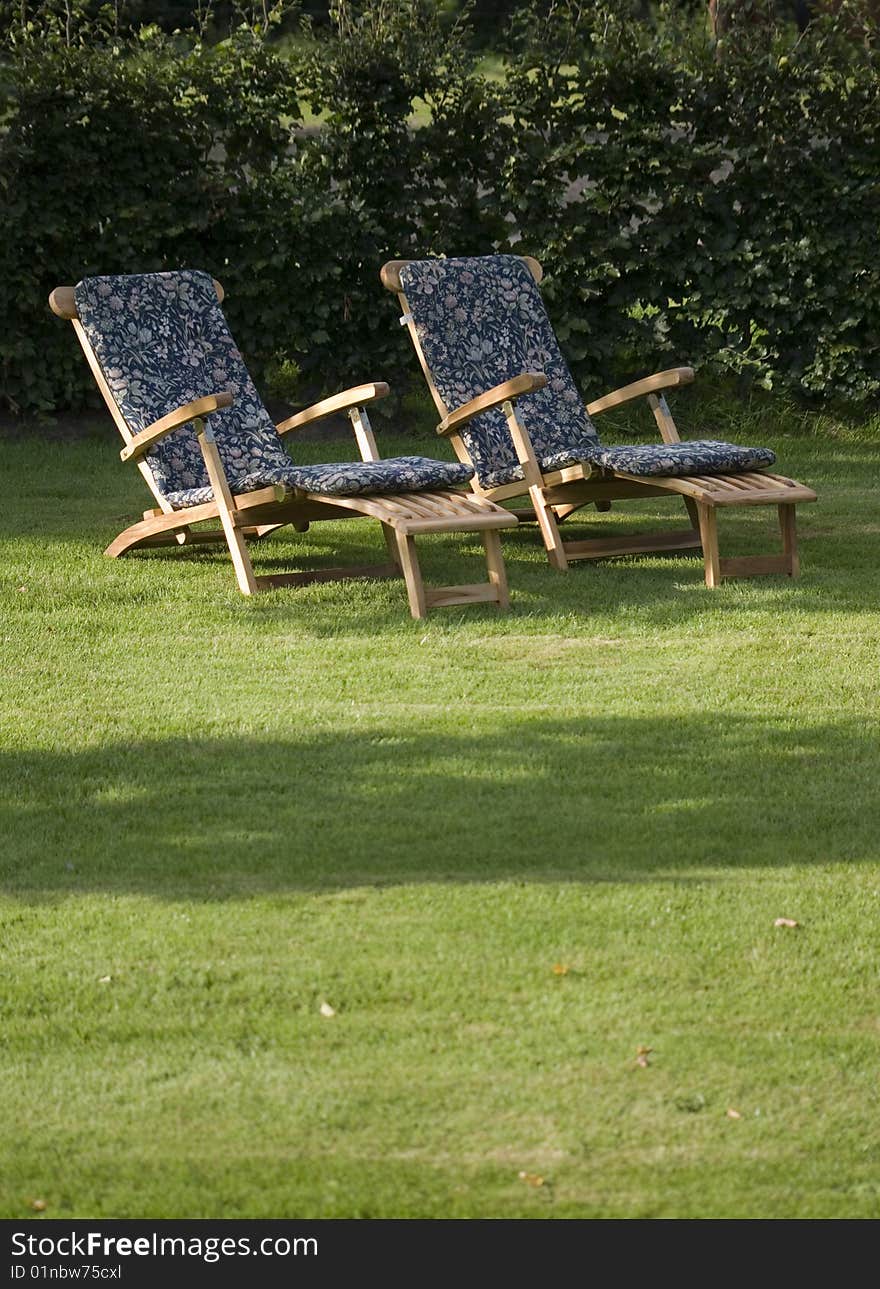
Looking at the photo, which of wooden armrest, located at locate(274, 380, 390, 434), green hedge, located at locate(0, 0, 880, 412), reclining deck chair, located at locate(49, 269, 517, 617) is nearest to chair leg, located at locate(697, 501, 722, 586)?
reclining deck chair, located at locate(49, 269, 517, 617)

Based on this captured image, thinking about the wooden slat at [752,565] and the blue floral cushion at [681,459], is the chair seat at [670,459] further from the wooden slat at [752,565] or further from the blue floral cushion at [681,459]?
the wooden slat at [752,565]

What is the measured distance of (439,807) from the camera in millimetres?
4184

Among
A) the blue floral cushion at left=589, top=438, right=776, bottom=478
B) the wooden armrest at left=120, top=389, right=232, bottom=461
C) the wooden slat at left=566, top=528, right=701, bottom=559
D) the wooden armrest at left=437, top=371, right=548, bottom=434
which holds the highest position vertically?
the wooden armrest at left=120, top=389, right=232, bottom=461

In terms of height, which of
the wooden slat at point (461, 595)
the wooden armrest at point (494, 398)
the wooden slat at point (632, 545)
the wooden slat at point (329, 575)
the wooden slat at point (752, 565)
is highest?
the wooden armrest at point (494, 398)

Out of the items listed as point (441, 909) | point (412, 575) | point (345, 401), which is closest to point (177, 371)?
point (345, 401)

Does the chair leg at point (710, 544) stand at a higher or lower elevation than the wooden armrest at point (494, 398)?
lower

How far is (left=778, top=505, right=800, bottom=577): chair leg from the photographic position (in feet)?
22.3

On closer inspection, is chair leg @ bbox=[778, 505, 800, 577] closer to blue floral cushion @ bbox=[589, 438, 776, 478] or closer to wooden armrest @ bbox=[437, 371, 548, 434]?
blue floral cushion @ bbox=[589, 438, 776, 478]

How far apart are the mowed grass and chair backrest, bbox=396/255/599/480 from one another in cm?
128

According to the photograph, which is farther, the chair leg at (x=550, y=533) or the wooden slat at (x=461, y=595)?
the chair leg at (x=550, y=533)

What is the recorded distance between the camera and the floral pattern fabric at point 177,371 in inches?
280

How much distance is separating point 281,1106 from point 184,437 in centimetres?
480

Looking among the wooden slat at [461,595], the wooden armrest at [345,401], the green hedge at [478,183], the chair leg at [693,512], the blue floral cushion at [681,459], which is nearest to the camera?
the wooden slat at [461,595]

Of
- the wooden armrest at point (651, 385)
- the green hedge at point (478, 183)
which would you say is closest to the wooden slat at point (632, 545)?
the wooden armrest at point (651, 385)
